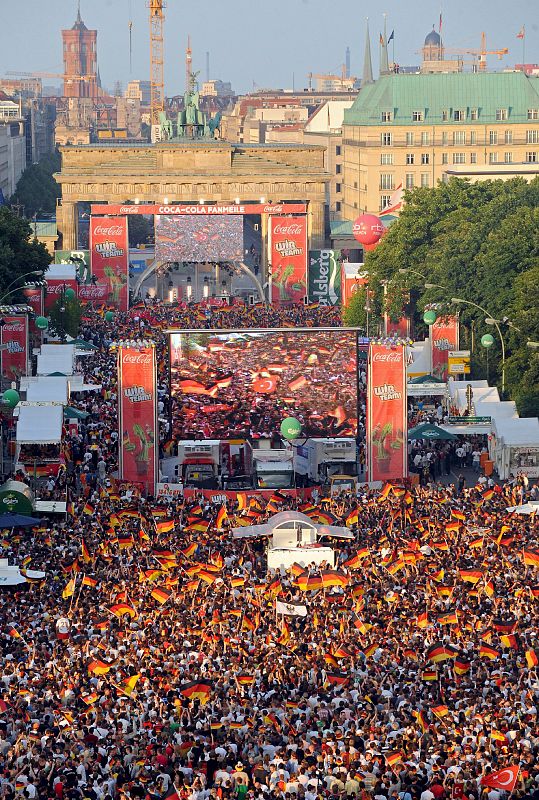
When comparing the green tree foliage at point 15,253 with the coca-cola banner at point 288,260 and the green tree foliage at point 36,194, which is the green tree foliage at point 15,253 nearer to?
the coca-cola banner at point 288,260

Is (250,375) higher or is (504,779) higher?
(250,375)

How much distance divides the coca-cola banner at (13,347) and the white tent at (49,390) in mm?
7092

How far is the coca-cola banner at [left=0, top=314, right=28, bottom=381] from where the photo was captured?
76.2 m

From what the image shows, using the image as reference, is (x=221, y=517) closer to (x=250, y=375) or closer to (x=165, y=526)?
(x=165, y=526)

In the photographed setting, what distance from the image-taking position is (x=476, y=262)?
8775 centimetres

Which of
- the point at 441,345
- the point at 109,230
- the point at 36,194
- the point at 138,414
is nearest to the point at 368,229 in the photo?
the point at 109,230

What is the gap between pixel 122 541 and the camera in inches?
1923

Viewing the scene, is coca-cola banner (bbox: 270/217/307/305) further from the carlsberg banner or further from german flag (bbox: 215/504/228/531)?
german flag (bbox: 215/504/228/531)

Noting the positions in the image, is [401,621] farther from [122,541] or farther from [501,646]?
[122,541]

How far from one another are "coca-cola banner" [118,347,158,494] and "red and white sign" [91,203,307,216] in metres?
60.7

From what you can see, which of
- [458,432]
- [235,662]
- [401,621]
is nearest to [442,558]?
[401,621]

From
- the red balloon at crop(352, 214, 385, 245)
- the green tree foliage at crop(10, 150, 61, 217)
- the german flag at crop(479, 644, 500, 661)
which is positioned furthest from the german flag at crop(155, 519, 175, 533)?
the green tree foliage at crop(10, 150, 61, 217)

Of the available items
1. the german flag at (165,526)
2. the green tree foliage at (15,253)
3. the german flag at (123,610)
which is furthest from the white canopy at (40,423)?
the green tree foliage at (15,253)

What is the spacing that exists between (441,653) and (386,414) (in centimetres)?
2447
